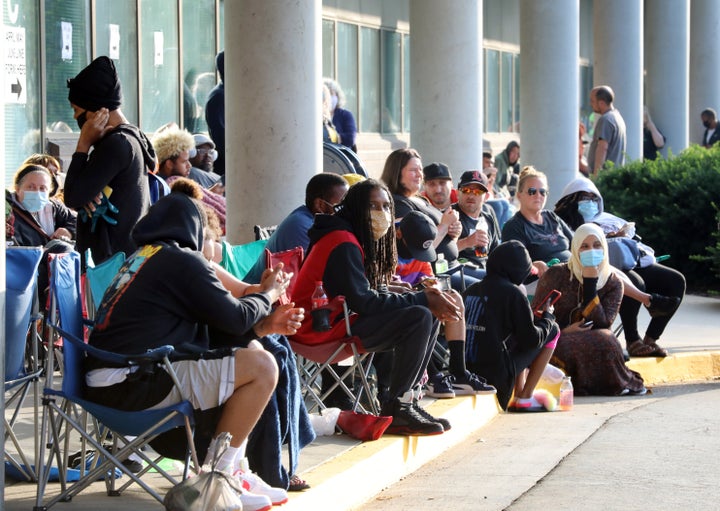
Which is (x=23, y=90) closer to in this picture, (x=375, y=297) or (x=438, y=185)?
(x=438, y=185)

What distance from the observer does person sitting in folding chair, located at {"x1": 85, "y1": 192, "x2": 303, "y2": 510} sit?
5.77 m

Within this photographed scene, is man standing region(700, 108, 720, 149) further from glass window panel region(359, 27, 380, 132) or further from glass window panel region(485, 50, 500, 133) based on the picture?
glass window panel region(359, 27, 380, 132)

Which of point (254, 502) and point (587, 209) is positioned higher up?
point (587, 209)

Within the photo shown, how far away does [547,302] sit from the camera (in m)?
9.83

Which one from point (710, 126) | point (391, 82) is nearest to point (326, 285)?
point (391, 82)

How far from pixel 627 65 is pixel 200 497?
1732cm

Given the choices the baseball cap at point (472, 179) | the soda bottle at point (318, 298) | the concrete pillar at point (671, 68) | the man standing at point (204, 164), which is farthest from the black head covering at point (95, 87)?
the concrete pillar at point (671, 68)

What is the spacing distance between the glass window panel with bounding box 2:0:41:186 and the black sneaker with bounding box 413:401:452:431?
701 centimetres

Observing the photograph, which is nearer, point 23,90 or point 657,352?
point 657,352

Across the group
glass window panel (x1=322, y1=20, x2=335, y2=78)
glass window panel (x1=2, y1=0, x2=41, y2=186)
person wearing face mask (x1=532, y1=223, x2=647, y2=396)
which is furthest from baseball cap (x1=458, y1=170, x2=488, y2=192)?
glass window panel (x1=322, y1=20, x2=335, y2=78)

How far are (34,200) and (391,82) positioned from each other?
14.5m

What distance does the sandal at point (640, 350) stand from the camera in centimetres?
1150

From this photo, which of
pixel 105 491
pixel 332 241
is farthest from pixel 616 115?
pixel 105 491

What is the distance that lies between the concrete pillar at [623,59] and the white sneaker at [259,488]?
16.3 meters
